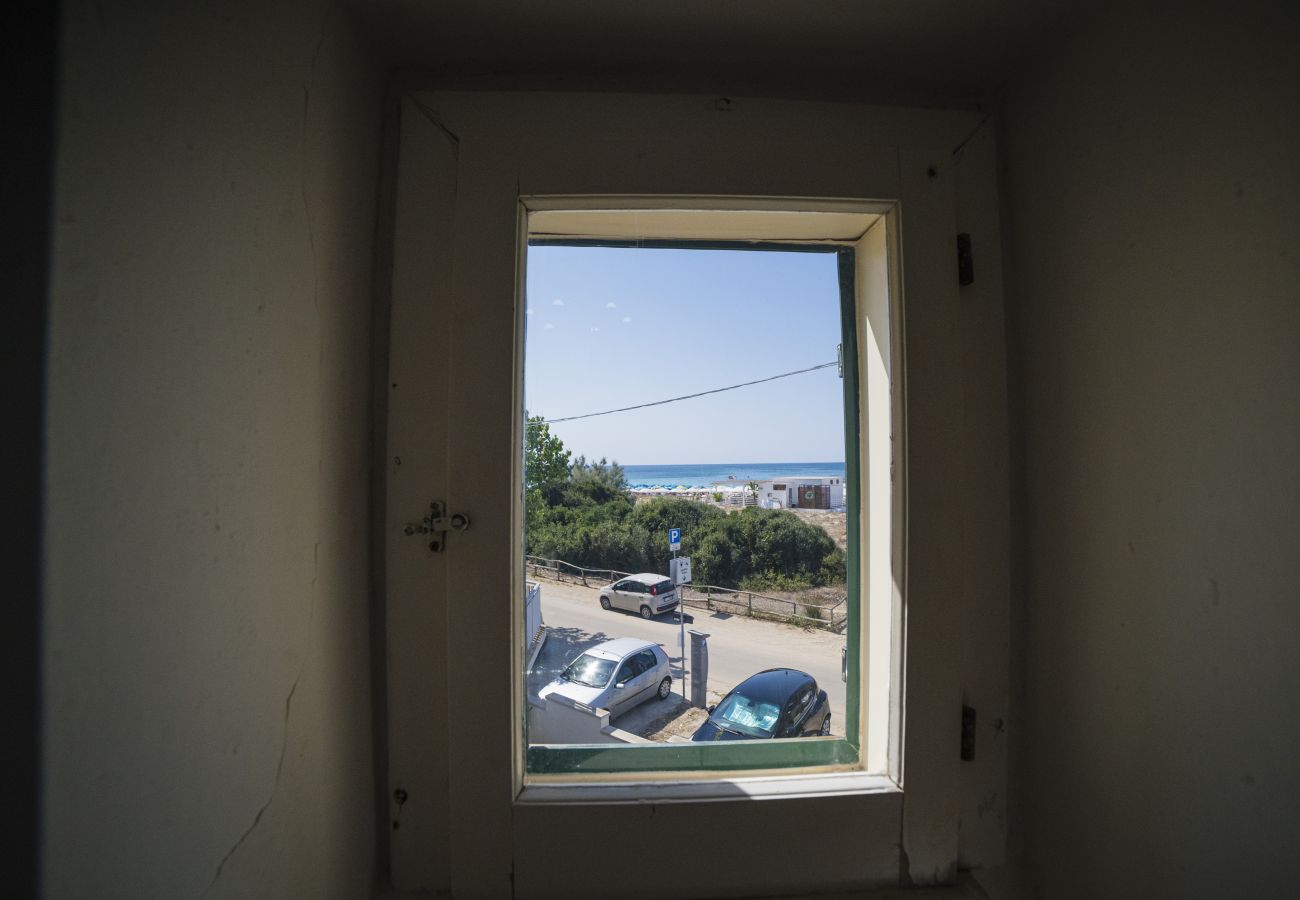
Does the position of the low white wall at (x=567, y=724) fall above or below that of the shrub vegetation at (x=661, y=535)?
below

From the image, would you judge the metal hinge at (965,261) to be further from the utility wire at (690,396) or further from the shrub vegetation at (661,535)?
the shrub vegetation at (661,535)

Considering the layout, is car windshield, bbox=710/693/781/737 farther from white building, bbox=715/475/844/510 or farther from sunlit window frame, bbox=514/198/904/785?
white building, bbox=715/475/844/510

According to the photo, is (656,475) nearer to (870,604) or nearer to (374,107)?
(870,604)

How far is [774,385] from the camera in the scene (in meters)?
1.11

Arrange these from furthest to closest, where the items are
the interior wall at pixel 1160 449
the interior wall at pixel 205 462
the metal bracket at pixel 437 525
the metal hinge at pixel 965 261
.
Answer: the metal hinge at pixel 965 261 → the metal bracket at pixel 437 525 → the interior wall at pixel 1160 449 → the interior wall at pixel 205 462

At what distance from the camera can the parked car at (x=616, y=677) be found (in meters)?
1.05

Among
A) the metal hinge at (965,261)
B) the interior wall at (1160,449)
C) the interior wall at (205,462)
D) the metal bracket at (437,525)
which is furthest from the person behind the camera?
the metal hinge at (965,261)

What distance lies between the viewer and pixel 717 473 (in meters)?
1.11

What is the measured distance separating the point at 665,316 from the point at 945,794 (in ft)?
3.37

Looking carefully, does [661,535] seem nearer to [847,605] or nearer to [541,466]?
[541,466]

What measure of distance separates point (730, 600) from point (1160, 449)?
2.35 feet

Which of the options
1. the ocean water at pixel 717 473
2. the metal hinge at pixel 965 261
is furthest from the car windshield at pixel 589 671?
the metal hinge at pixel 965 261

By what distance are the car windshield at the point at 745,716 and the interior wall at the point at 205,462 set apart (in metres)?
0.65

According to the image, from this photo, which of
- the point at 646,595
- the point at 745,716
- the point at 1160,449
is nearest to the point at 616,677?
the point at 646,595
